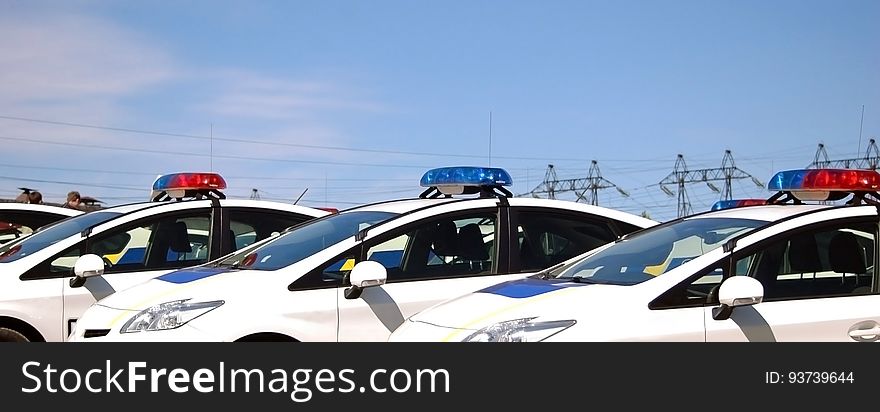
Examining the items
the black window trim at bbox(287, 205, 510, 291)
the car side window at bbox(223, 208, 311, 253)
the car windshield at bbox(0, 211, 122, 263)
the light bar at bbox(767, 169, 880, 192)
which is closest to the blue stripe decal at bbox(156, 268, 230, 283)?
the black window trim at bbox(287, 205, 510, 291)

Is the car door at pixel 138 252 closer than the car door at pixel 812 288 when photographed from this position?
No

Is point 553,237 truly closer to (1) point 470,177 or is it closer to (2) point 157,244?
(1) point 470,177

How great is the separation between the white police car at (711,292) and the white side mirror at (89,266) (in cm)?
336

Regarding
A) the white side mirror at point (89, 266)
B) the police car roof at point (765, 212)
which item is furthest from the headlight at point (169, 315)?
the police car roof at point (765, 212)

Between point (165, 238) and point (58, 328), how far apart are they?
1160mm

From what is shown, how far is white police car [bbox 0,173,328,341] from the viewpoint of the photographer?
9.34 m

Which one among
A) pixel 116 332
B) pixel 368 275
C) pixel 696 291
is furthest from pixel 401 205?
pixel 696 291

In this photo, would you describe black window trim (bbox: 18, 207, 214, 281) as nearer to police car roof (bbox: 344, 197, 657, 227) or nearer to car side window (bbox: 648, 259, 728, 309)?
police car roof (bbox: 344, 197, 657, 227)

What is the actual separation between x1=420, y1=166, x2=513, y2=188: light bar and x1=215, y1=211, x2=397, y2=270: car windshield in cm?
107

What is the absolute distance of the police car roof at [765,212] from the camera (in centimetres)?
700

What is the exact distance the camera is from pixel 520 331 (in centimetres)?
614

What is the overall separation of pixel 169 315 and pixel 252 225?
3077 millimetres

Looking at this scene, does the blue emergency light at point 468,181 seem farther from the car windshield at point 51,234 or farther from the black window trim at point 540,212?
the car windshield at point 51,234
